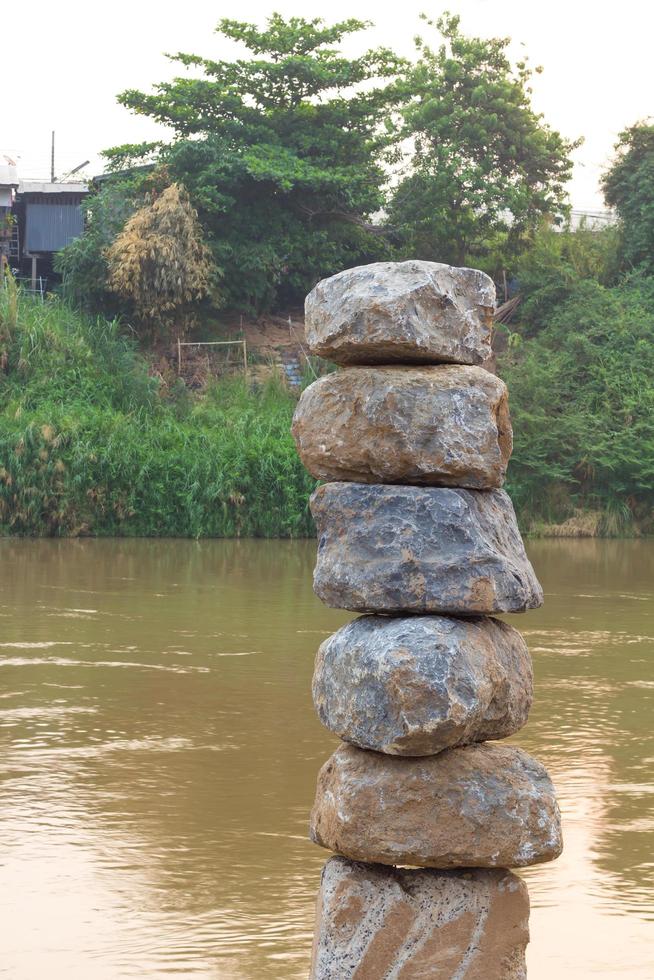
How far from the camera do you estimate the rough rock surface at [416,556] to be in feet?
19.1

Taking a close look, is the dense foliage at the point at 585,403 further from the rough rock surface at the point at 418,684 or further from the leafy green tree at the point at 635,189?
the rough rock surface at the point at 418,684

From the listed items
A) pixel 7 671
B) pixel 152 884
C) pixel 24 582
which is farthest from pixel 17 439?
pixel 152 884

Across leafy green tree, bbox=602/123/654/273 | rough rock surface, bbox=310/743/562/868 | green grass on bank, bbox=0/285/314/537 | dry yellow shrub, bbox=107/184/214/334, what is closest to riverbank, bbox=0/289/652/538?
green grass on bank, bbox=0/285/314/537

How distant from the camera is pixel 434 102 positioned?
35781 millimetres

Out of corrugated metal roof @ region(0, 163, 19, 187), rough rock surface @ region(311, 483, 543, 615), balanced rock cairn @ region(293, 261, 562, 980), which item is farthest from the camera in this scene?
corrugated metal roof @ region(0, 163, 19, 187)

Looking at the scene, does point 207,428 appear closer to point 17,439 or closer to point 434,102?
point 17,439

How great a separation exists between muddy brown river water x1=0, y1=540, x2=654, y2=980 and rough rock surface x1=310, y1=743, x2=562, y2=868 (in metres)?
1.03

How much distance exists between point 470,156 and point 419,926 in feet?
108

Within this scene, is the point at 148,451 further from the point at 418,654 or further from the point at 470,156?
the point at 418,654

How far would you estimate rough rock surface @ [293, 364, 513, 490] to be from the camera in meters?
5.96

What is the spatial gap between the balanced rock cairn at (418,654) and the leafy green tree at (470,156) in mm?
30559

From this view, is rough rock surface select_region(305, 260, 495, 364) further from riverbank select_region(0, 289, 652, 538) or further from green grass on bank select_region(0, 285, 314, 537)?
green grass on bank select_region(0, 285, 314, 537)

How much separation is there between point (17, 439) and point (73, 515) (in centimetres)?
188

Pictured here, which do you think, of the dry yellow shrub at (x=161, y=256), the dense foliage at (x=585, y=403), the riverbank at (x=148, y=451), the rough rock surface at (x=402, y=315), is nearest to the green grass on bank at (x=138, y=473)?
the riverbank at (x=148, y=451)
